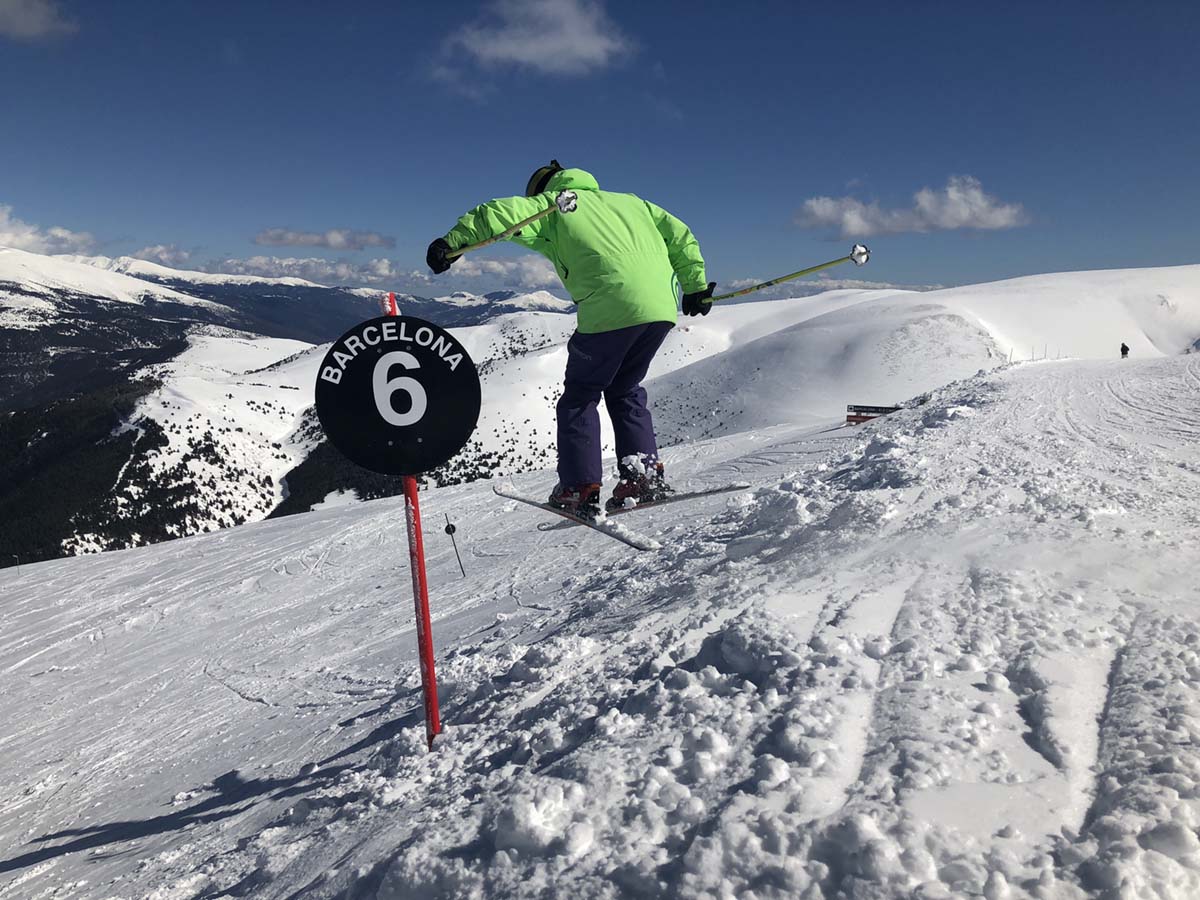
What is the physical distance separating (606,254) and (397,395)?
2370 millimetres

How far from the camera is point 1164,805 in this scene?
5.68ft

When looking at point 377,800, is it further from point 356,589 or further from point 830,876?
point 356,589

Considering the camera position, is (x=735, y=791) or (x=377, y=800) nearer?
(x=735, y=791)

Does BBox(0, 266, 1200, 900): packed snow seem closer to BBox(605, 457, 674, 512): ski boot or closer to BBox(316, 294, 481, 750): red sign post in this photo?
BBox(605, 457, 674, 512): ski boot

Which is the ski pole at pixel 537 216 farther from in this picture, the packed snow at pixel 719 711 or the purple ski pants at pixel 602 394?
the packed snow at pixel 719 711

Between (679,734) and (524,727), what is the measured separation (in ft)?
2.72

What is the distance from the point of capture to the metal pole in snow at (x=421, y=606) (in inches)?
123

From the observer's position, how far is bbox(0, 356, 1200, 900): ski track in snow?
1776 mm

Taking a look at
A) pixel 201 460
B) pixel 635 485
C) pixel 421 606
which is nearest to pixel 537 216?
pixel 421 606

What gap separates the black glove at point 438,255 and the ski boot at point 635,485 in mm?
2774

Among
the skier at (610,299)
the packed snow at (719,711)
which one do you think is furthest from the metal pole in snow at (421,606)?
the skier at (610,299)

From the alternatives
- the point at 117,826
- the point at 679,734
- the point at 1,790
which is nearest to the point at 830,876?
the point at 679,734

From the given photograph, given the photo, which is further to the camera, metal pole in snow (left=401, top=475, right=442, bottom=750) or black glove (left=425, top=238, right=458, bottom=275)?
black glove (left=425, top=238, right=458, bottom=275)

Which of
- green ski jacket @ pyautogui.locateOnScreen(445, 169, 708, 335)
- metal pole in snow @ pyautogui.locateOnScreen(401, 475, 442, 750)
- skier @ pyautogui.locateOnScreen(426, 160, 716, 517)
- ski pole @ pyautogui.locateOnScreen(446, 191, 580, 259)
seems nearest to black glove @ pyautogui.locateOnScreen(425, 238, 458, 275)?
ski pole @ pyautogui.locateOnScreen(446, 191, 580, 259)
